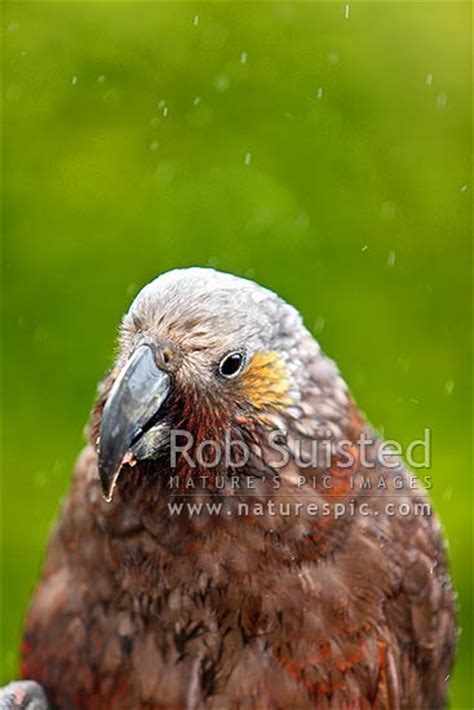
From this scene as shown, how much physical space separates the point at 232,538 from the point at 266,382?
0.41m

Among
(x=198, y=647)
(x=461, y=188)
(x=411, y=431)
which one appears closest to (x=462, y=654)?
(x=411, y=431)

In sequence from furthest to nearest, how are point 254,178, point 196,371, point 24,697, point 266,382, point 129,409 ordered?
point 254,178 < point 24,697 < point 266,382 < point 196,371 < point 129,409

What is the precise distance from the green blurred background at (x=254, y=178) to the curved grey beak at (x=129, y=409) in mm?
2412

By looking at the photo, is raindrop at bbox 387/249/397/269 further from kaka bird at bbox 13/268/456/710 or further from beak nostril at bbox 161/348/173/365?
beak nostril at bbox 161/348/173/365

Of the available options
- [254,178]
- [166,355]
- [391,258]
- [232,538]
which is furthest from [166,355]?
[391,258]

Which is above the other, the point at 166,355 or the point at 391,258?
the point at 391,258

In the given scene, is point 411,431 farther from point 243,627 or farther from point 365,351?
point 243,627

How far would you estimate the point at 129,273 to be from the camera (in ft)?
17.5

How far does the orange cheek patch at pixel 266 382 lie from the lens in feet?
10.1

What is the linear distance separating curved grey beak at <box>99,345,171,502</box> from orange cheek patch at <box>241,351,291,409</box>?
254 millimetres

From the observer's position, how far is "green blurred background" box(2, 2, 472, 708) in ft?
17.5

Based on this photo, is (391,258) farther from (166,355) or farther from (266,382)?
(166,355)

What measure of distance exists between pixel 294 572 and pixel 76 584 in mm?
670

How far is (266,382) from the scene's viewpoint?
10.2 feet
